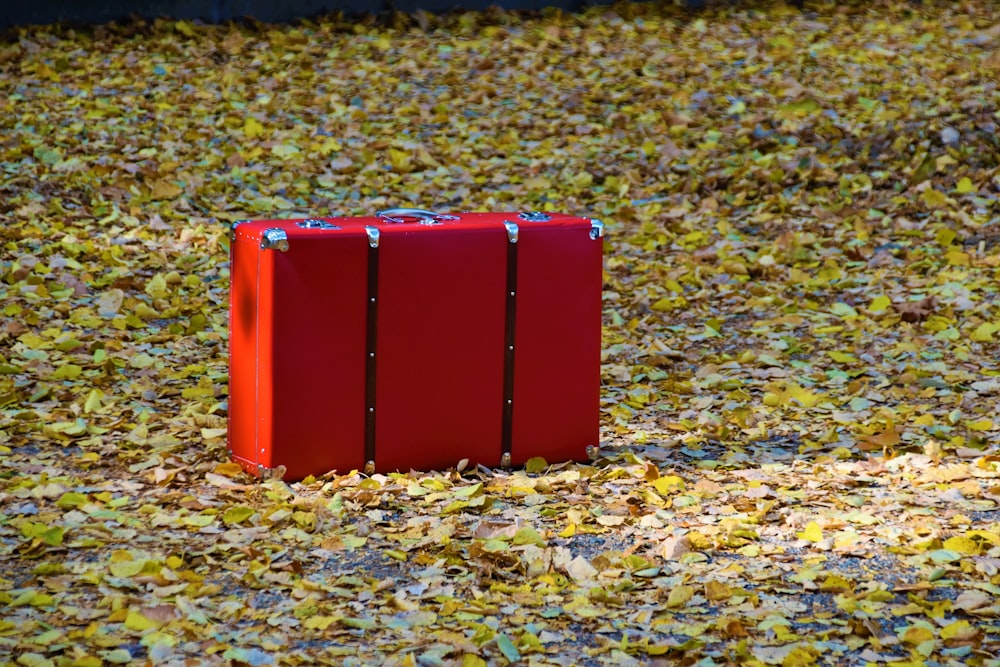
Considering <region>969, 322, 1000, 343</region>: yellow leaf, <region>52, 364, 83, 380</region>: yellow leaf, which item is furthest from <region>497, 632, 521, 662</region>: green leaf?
<region>969, 322, 1000, 343</region>: yellow leaf

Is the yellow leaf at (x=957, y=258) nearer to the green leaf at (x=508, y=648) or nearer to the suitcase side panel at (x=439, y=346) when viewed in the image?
the suitcase side panel at (x=439, y=346)

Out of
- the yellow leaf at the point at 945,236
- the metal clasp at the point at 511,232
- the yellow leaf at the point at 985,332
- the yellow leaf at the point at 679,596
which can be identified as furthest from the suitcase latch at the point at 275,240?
the yellow leaf at the point at 945,236

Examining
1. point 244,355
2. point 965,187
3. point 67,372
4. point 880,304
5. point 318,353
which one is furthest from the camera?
point 965,187

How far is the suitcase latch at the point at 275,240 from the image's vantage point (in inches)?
158

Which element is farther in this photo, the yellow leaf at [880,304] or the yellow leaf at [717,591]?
the yellow leaf at [880,304]

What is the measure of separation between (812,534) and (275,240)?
6.03ft

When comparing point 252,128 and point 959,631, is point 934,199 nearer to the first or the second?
point 252,128

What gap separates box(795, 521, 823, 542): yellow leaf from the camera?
382cm

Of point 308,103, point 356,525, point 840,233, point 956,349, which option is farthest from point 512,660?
point 308,103

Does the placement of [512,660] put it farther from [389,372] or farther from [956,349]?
[956,349]

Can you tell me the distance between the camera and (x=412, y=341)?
4297 mm

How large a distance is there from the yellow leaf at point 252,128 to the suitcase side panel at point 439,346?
15.4 feet

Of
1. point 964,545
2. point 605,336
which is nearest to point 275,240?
point 964,545

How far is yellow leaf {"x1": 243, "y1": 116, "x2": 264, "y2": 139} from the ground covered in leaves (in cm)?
12
